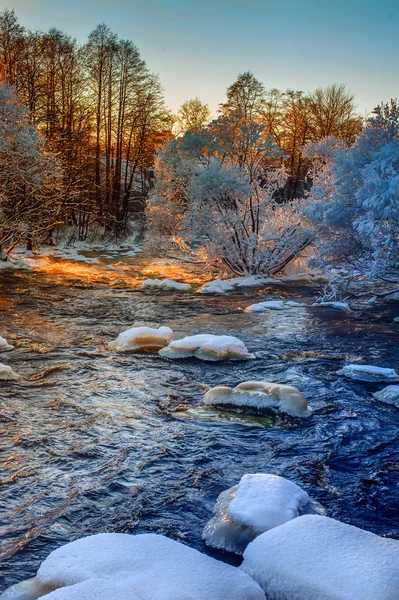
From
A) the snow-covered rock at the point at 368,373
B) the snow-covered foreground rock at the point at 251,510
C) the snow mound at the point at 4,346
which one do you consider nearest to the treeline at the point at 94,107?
the snow mound at the point at 4,346

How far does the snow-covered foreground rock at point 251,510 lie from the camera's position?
3559 millimetres

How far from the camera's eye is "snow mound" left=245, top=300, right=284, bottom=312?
504 inches

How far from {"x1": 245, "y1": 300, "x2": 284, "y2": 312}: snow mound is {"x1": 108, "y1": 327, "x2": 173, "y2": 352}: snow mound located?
4.19m

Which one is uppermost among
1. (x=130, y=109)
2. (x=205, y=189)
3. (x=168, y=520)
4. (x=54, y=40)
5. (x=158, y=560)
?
(x=54, y=40)

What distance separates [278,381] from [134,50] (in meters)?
29.3

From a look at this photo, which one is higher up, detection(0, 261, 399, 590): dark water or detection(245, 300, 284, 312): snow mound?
detection(245, 300, 284, 312): snow mound

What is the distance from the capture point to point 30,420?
5.63m

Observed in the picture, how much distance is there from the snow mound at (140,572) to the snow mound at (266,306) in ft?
31.6

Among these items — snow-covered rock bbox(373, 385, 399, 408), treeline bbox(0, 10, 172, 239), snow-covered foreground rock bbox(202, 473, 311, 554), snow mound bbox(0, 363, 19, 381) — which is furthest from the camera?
treeline bbox(0, 10, 172, 239)

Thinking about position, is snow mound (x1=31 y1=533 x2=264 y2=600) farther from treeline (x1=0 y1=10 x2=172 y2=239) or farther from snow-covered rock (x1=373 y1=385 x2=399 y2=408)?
treeline (x1=0 y1=10 x2=172 y2=239)

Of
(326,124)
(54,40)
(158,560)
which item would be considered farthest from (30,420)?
(326,124)

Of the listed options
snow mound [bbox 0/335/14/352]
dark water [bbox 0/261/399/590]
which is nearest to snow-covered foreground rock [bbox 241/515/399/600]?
dark water [bbox 0/261/399/590]

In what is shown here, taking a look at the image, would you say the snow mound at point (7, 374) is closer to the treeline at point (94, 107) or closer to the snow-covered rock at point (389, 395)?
the snow-covered rock at point (389, 395)

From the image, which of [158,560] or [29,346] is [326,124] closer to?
[29,346]
